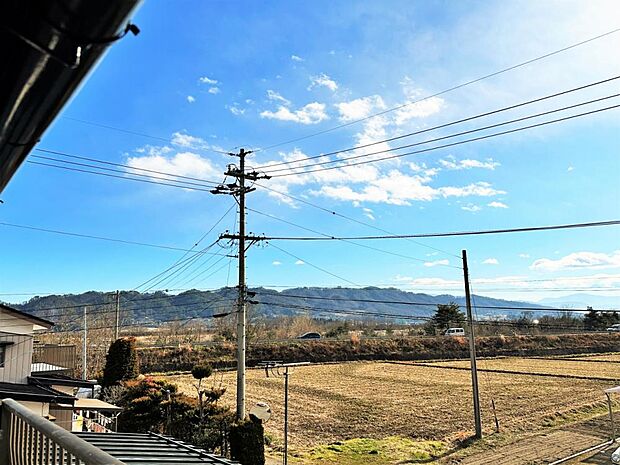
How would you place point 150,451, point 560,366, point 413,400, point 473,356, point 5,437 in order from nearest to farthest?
point 5,437 < point 150,451 < point 473,356 < point 413,400 < point 560,366

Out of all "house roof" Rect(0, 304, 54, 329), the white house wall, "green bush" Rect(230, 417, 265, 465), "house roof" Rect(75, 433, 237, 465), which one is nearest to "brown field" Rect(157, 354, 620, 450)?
"green bush" Rect(230, 417, 265, 465)

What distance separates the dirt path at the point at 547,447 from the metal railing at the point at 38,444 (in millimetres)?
11629

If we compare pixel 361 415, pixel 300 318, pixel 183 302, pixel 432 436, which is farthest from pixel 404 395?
pixel 183 302

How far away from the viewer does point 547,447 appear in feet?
43.0

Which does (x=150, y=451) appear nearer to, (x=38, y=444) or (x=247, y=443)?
(x=38, y=444)

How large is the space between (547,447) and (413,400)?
8.24 m

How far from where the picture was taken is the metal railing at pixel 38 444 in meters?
1.61

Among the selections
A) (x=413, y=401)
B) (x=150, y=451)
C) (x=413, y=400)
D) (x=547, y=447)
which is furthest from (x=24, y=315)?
(x=413, y=400)

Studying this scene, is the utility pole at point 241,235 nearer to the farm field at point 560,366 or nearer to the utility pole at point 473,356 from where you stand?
the utility pole at point 473,356

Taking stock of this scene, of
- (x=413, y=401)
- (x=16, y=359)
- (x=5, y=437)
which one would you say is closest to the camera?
(x=5, y=437)

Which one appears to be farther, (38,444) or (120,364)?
(120,364)

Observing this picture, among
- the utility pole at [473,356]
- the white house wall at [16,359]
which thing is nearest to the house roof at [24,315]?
the white house wall at [16,359]

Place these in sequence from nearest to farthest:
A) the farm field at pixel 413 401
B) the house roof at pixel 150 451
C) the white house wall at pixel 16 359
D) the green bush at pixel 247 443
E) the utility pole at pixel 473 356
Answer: the house roof at pixel 150 451 < the green bush at pixel 247 443 < the white house wall at pixel 16 359 < the utility pole at pixel 473 356 < the farm field at pixel 413 401

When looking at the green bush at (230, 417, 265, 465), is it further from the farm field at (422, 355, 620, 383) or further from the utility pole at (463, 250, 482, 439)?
the farm field at (422, 355, 620, 383)
